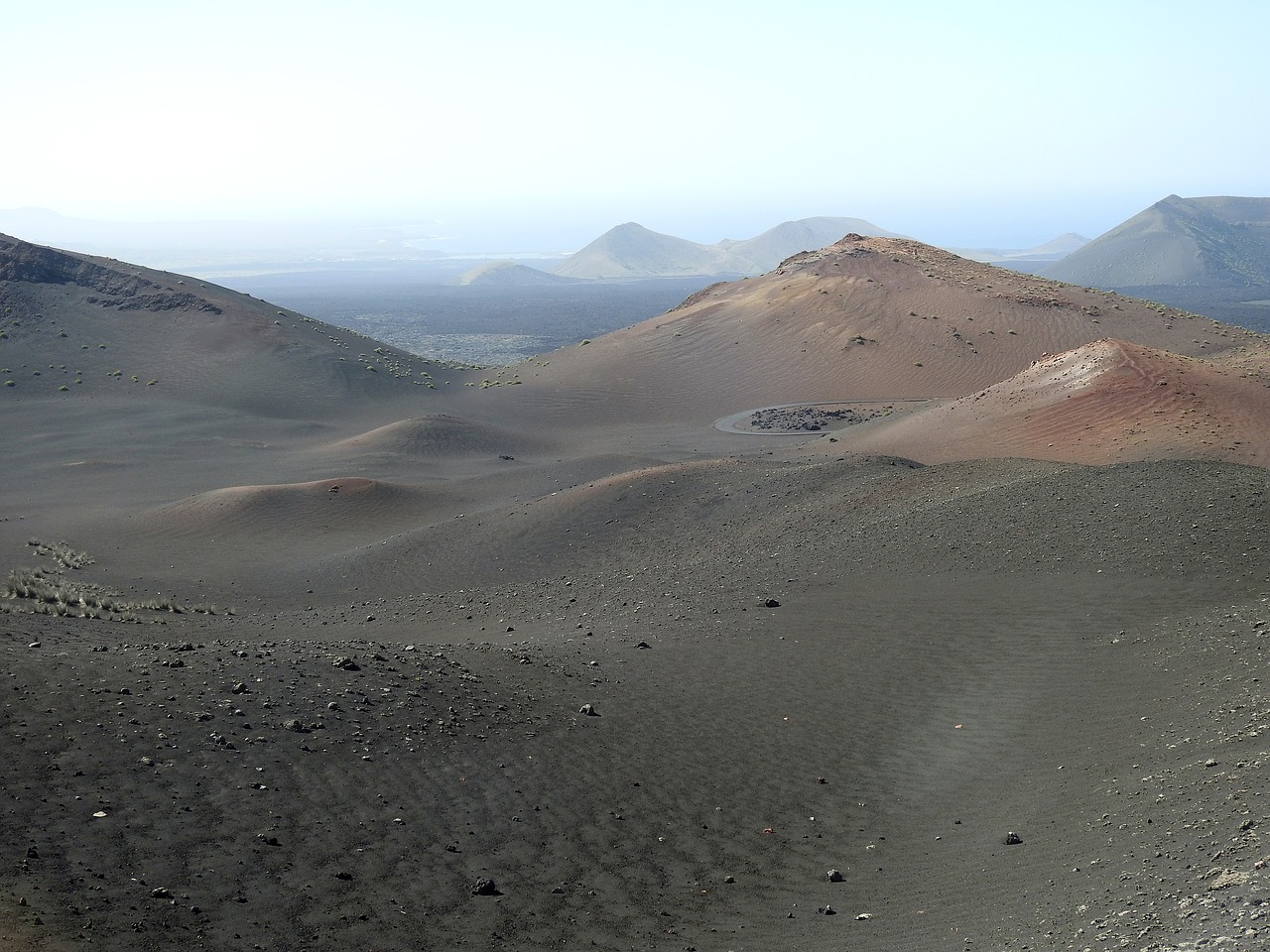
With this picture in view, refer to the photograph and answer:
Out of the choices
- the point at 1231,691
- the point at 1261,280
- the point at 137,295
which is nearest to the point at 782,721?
the point at 1231,691

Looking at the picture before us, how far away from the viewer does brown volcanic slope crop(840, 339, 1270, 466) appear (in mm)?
25000

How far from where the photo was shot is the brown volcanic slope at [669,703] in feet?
23.9

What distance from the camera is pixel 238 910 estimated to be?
22.6 feet

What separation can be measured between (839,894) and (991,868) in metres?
1.17

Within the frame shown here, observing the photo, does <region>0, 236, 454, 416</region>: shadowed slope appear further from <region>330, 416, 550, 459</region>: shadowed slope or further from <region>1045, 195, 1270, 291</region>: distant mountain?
<region>1045, 195, 1270, 291</region>: distant mountain

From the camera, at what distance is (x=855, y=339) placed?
171ft

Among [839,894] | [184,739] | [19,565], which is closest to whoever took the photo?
[839,894]

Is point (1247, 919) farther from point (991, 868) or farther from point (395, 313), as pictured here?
point (395, 313)

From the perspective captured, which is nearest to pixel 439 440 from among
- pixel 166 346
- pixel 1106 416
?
pixel 166 346

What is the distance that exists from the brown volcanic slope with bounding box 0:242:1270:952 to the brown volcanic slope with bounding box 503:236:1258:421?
17.9 m

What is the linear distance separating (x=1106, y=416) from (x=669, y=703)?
19.5m

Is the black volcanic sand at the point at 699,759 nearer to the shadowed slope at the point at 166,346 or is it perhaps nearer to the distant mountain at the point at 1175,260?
the shadowed slope at the point at 166,346

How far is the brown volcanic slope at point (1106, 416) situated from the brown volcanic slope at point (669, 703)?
0.18 m

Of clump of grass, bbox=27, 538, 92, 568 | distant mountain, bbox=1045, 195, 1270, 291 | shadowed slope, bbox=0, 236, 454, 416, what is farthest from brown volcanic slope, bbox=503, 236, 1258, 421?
distant mountain, bbox=1045, 195, 1270, 291
